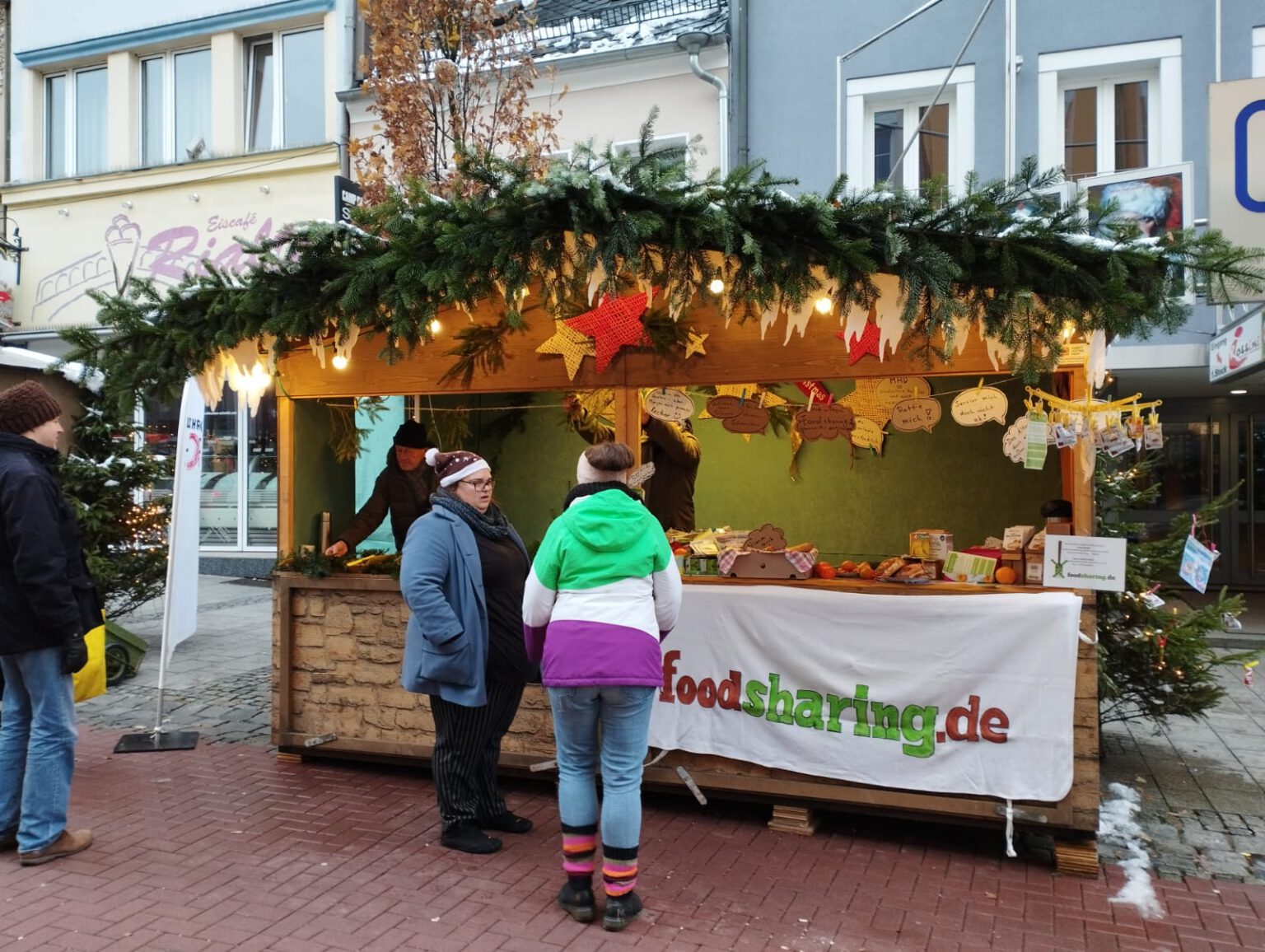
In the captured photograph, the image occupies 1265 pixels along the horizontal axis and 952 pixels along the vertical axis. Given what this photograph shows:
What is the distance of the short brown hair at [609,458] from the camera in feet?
12.4

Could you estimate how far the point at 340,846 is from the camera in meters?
4.38

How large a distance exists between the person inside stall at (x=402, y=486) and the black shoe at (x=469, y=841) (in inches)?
92.2

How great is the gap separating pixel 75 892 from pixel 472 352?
2944 millimetres

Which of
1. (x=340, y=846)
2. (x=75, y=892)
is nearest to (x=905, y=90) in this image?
(x=340, y=846)

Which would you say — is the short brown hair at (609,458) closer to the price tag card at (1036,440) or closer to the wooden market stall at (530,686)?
the wooden market stall at (530,686)

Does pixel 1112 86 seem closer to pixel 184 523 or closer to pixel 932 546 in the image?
pixel 932 546

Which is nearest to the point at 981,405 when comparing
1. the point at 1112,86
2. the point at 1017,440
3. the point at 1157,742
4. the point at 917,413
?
the point at 1017,440

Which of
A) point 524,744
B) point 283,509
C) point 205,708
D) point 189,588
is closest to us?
point 524,744

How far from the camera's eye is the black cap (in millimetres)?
6293

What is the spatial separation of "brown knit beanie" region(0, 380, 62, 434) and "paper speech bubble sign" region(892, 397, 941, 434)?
4176 mm

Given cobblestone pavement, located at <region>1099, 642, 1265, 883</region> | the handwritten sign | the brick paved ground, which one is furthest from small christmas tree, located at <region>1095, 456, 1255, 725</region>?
the handwritten sign

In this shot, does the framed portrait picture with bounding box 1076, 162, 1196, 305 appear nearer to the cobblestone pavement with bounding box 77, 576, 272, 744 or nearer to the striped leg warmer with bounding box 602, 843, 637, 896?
the striped leg warmer with bounding box 602, 843, 637, 896

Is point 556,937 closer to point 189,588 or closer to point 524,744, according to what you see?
point 524,744

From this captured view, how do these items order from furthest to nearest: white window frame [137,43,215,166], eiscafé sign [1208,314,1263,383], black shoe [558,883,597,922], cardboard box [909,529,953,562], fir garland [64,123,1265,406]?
1. white window frame [137,43,215,166]
2. eiscafé sign [1208,314,1263,383]
3. cardboard box [909,529,953,562]
4. fir garland [64,123,1265,406]
5. black shoe [558,883,597,922]
